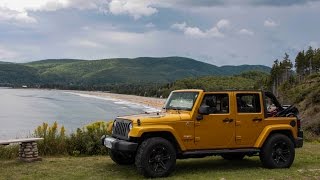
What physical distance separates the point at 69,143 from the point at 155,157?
16.5 ft

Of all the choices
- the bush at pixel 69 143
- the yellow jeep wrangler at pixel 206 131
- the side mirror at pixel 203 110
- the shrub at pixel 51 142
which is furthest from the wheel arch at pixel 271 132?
the shrub at pixel 51 142

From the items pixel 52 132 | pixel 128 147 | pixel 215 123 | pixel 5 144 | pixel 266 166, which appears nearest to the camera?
pixel 128 147

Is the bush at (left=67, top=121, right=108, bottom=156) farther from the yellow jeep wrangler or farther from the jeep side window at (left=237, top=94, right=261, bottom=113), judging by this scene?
the jeep side window at (left=237, top=94, right=261, bottom=113)

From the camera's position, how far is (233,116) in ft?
36.3

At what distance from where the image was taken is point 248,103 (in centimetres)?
1141

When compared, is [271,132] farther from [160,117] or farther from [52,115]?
[52,115]

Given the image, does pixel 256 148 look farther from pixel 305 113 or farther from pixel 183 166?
pixel 305 113

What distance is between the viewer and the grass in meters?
10.5

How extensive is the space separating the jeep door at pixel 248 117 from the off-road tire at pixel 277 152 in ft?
1.23

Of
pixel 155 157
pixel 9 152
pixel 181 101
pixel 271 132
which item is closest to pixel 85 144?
pixel 9 152

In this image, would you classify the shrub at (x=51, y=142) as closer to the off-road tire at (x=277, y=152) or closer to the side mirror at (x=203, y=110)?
the side mirror at (x=203, y=110)

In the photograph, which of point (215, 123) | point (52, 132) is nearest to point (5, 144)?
point (52, 132)

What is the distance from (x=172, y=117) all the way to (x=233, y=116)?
1.53 m

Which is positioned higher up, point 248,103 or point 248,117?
point 248,103
